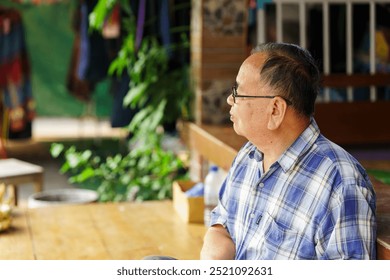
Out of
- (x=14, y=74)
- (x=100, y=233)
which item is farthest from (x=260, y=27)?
(x=14, y=74)

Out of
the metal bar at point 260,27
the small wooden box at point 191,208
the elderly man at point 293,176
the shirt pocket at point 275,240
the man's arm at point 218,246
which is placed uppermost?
the metal bar at point 260,27

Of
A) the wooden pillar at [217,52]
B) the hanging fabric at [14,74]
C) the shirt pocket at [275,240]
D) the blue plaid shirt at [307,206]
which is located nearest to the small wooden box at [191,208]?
the wooden pillar at [217,52]

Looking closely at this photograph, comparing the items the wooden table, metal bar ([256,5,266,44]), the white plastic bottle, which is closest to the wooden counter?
the white plastic bottle

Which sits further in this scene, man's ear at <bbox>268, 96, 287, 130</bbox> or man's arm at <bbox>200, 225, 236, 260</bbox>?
man's arm at <bbox>200, 225, 236, 260</bbox>

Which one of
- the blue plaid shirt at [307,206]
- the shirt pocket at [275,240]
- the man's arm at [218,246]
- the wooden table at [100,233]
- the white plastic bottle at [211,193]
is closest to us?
the blue plaid shirt at [307,206]

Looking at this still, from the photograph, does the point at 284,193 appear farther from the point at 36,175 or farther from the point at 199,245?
the point at 36,175

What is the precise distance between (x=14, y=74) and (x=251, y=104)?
20.0 ft

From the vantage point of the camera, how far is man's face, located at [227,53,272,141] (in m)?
2.11

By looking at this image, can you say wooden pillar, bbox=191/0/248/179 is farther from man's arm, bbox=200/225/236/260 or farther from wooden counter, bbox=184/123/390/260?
man's arm, bbox=200/225/236/260

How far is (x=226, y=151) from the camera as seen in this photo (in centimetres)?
363

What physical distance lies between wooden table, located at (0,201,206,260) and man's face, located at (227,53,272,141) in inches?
43.6

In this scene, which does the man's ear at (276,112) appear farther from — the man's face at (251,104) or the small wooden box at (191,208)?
the small wooden box at (191,208)

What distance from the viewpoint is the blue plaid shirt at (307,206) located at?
76.7 inches

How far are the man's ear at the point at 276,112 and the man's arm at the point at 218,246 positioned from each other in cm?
41
